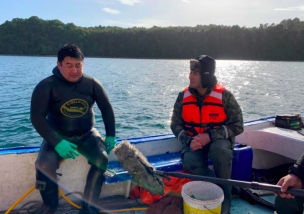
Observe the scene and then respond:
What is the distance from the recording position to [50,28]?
65875mm

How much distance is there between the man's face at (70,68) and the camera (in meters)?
3.00

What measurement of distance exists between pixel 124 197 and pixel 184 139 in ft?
3.36

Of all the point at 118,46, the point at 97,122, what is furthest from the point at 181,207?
the point at 118,46

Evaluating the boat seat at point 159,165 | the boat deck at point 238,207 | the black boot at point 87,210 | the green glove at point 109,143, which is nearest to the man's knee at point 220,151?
the boat seat at point 159,165

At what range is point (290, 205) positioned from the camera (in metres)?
2.34

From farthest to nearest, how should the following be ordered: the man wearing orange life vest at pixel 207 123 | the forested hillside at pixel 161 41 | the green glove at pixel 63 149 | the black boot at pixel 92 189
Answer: the forested hillside at pixel 161 41
the man wearing orange life vest at pixel 207 123
the black boot at pixel 92 189
the green glove at pixel 63 149

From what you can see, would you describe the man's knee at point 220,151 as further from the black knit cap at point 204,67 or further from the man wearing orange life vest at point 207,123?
the black knit cap at point 204,67

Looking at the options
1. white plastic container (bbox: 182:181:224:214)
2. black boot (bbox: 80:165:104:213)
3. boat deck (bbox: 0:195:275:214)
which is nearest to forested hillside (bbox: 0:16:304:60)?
boat deck (bbox: 0:195:275:214)

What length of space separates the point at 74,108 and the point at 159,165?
1.17 metres

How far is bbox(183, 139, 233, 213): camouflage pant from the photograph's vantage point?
3000 mm

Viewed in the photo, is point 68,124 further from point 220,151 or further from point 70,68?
point 220,151

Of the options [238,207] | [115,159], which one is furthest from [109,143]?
[238,207]

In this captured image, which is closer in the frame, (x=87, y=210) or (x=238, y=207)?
(x=87, y=210)

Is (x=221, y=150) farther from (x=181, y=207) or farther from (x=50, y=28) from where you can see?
(x=50, y=28)
